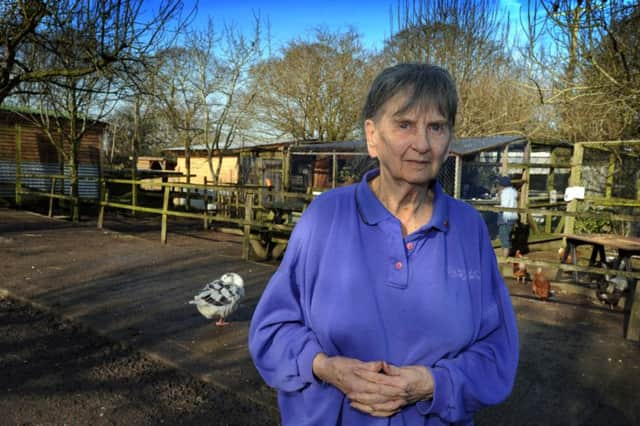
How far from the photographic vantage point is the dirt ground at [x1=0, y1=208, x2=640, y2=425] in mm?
3096

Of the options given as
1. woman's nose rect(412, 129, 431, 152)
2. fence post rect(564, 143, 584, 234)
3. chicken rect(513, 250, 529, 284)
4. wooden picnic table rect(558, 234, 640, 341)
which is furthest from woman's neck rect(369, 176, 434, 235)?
fence post rect(564, 143, 584, 234)

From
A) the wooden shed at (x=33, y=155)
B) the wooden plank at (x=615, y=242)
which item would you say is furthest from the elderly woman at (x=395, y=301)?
the wooden shed at (x=33, y=155)

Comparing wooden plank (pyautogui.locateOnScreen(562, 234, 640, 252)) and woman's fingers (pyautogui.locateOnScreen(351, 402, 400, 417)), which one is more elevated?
woman's fingers (pyautogui.locateOnScreen(351, 402, 400, 417))

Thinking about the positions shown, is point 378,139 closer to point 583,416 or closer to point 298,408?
point 298,408

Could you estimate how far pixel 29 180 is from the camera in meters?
17.5

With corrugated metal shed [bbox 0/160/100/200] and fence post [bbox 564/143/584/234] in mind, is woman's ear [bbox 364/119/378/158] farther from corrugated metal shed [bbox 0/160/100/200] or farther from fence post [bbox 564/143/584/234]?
corrugated metal shed [bbox 0/160/100/200]

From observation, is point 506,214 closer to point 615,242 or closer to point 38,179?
point 615,242

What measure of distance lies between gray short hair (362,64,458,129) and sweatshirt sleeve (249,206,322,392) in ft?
1.43

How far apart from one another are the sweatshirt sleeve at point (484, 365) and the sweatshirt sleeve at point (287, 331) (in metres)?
0.33

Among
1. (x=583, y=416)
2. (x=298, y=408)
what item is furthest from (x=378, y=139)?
(x=583, y=416)

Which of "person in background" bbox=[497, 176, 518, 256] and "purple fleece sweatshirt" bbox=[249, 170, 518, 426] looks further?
"person in background" bbox=[497, 176, 518, 256]

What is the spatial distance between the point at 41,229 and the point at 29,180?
27.3 ft

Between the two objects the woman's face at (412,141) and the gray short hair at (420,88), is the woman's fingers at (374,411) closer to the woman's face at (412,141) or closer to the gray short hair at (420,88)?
the woman's face at (412,141)

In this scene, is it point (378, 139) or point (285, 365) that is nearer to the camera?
point (285, 365)
